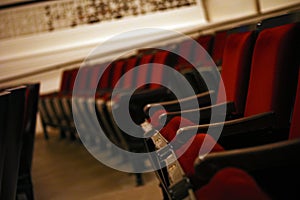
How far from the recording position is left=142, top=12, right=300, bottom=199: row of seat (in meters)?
0.36

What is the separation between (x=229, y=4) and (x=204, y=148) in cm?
221

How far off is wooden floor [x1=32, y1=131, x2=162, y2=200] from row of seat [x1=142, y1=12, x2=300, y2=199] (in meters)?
0.30

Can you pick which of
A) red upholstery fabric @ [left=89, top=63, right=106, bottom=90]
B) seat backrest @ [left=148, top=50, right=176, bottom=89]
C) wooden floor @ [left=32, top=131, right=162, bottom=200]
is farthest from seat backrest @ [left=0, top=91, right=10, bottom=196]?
red upholstery fabric @ [left=89, top=63, right=106, bottom=90]

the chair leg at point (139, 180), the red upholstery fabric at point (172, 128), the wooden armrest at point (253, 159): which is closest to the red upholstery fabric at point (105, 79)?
the chair leg at point (139, 180)

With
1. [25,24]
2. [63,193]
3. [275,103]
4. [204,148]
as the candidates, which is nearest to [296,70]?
[275,103]

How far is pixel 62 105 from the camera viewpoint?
1938mm

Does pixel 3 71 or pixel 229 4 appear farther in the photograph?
pixel 3 71

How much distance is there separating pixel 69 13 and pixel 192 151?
9.69ft

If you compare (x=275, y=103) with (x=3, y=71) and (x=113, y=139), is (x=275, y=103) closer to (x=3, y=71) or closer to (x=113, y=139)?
(x=113, y=139)

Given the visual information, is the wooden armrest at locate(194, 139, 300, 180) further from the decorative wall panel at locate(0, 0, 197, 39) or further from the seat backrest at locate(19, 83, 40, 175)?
the decorative wall panel at locate(0, 0, 197, 39)

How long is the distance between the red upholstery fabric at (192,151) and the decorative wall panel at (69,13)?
2.82 m

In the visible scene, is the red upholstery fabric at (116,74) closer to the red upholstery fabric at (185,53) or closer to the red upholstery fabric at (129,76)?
the red upholstery fabric at (129,76)

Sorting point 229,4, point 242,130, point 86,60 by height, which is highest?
point 242,130

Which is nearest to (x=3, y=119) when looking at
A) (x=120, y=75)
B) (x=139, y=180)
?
(x=139, y=180)
